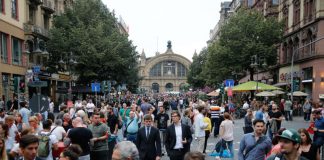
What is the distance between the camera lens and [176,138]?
812 centimetres

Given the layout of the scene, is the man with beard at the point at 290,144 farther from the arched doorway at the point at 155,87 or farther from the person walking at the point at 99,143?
the arched doorway at the point at 155,87

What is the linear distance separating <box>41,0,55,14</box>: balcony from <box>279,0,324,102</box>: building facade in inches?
921

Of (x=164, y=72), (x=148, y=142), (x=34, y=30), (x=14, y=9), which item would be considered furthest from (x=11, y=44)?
(x=164, y=72)

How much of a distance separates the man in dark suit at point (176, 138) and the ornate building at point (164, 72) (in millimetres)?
120198

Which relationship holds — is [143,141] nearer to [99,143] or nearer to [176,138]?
[176,138]

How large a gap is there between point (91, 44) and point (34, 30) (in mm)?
5168

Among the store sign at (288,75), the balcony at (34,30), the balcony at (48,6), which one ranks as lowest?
the store sign at (288,75)

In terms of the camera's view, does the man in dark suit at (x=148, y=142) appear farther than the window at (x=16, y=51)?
No

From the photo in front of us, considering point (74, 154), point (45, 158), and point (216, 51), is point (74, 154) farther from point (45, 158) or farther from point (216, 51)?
point (216, 51)

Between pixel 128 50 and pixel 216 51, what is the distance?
9512 millimetres

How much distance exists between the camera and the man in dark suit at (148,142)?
25.6 ft

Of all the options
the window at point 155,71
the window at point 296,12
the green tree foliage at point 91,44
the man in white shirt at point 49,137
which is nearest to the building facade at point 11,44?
the green tree foliage at point 91,44

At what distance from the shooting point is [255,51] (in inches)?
1506

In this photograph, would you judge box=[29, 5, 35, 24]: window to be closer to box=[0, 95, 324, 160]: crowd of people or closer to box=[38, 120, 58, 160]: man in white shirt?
box=[0, 95, 324, 160]: crowd of people
